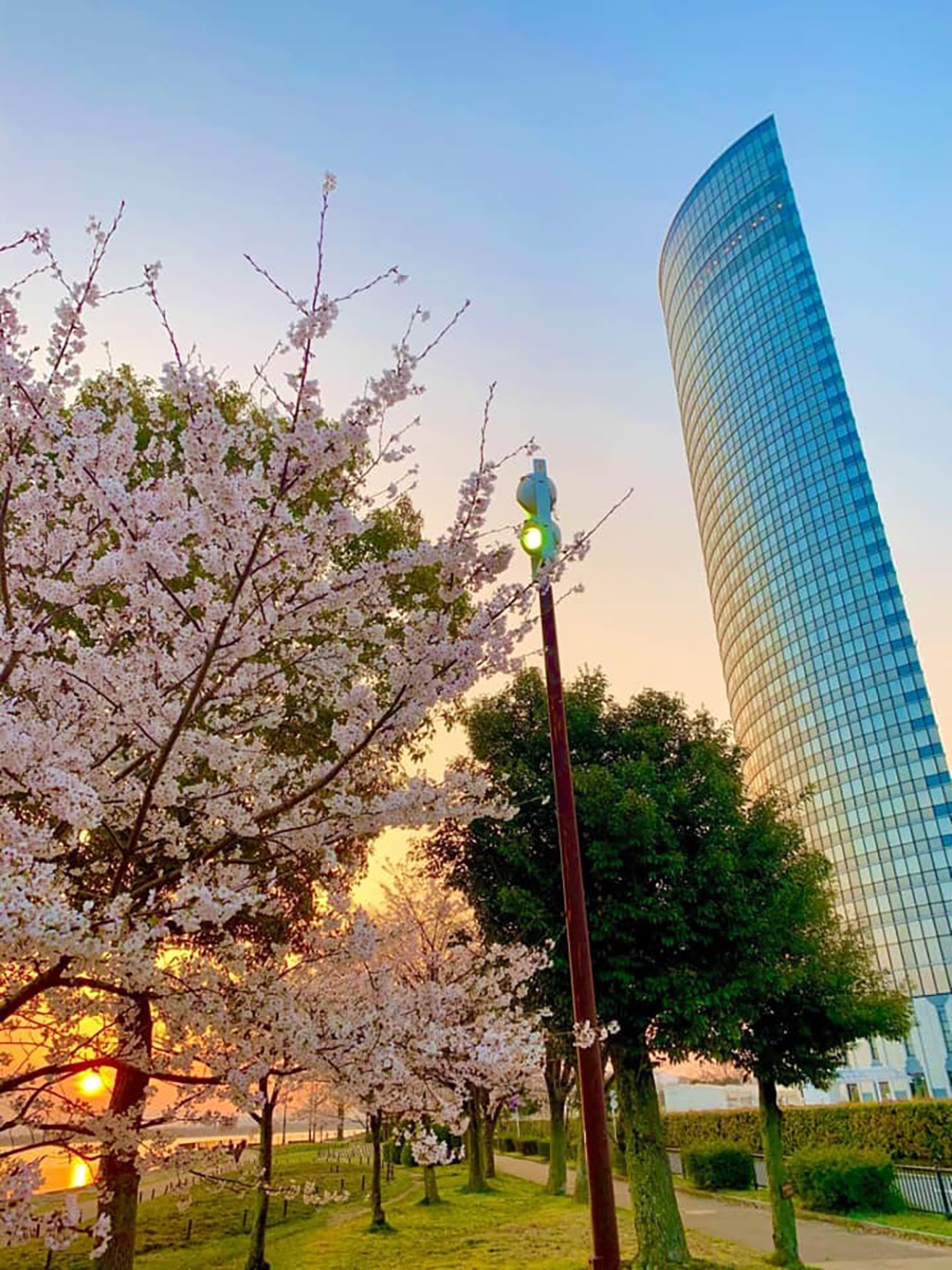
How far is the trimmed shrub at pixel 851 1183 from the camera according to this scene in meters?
14.9

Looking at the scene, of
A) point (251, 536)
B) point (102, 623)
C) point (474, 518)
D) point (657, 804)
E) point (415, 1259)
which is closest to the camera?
point (251, 536)

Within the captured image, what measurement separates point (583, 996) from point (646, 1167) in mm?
7252

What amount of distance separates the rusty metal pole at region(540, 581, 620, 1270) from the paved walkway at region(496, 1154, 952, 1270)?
7.97m

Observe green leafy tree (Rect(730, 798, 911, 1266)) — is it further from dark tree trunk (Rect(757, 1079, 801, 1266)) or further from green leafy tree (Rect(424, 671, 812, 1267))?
green leafy tree (Rect(424, 671, 812, 1267))

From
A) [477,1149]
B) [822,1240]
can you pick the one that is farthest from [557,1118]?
[822,1240]

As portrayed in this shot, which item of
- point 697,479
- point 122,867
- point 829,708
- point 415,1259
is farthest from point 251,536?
point 697,479

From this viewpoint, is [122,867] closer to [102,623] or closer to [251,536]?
[251,536]

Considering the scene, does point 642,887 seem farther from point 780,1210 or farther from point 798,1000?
point 780,1210

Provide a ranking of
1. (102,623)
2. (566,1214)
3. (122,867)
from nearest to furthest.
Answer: (122,867)
(102,623)
(566,1214)

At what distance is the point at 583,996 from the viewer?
580cm

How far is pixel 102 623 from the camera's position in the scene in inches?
204

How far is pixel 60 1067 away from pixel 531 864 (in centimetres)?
795

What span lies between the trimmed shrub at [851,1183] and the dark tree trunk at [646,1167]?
6.38m

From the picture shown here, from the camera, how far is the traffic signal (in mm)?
6352
